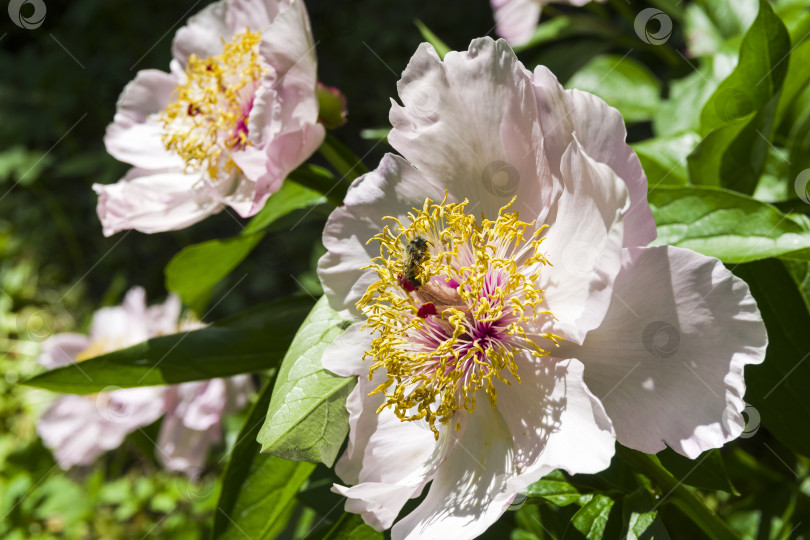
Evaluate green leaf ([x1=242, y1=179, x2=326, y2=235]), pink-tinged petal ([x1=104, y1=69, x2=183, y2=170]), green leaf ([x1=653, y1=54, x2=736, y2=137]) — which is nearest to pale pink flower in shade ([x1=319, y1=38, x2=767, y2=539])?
green leaf ([x1=242, y1=179, x2=326, y2=235])

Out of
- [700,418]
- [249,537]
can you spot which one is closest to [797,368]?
[700,418]

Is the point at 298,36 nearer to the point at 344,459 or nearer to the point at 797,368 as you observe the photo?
the point at 344,459

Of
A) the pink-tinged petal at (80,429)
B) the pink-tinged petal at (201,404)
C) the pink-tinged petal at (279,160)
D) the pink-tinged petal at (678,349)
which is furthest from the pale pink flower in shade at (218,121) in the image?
the pink-tinged petal at (80,429)
